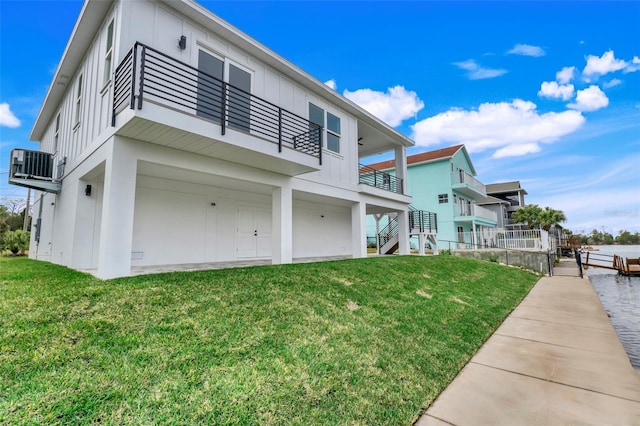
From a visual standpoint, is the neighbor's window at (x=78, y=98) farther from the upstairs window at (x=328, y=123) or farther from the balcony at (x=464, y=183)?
the balcony at (x=464, y=183)

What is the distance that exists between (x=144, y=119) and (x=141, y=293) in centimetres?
309

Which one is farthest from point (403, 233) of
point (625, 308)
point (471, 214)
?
point (471, 214)

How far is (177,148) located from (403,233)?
37.6 feet

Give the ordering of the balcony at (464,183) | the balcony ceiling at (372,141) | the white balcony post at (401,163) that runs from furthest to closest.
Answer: the balcony at (464,183) → the white balcony post at (401,163) → the balcony ceiling at (372,141)

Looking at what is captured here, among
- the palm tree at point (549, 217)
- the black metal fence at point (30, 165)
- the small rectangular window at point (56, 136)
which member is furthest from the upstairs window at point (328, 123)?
the palm tree at point (549, 217)

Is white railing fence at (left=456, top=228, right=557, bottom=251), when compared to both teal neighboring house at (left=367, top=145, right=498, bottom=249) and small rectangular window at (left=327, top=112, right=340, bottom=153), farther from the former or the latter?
small rectangular window at (left=327, top=112, right=340, bottom=153)

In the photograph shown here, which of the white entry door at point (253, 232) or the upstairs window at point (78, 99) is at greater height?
the upstairs window at point (78, 99)

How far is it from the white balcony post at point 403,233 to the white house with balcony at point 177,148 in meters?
2.57

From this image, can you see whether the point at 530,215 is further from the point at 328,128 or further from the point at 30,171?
the point at 30,171

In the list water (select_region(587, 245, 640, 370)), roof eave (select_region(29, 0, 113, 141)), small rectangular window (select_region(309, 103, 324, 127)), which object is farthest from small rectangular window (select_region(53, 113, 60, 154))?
water (select_region(587, 245, 640, 370))

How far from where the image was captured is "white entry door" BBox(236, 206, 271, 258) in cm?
1056

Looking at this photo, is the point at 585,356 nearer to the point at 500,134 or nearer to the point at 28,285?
the point at 28,285

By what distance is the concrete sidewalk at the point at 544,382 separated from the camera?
2912mm

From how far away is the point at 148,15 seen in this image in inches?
260
